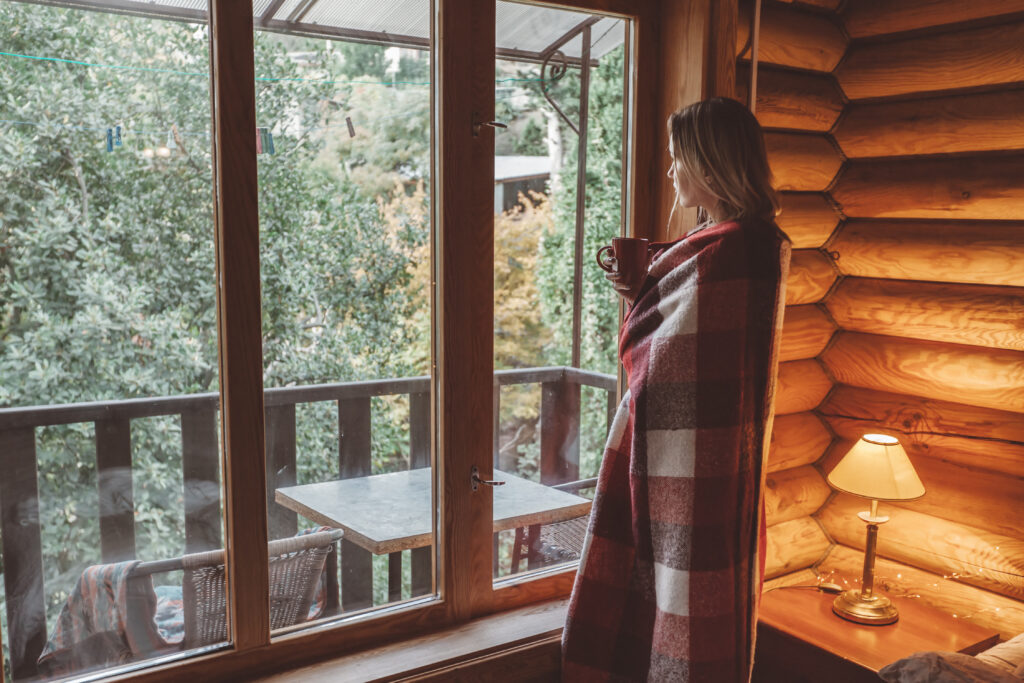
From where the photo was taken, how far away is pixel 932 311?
8.29ft

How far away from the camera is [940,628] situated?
2.33 metres

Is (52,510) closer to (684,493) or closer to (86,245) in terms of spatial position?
(86,245)

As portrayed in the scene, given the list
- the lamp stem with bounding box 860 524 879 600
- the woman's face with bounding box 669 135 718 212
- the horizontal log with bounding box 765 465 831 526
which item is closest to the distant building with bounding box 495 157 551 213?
the woman's face with bounding box 669 135 718 212

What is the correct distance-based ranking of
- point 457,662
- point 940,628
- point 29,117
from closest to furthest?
point 29,117, point 457,662, point 940,628

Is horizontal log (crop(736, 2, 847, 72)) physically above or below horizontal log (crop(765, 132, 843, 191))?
above

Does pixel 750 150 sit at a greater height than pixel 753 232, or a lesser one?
greater

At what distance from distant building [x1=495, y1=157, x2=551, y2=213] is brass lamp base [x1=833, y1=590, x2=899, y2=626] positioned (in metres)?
1.50

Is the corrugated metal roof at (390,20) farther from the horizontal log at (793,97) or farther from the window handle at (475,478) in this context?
the window handle at (475,478)

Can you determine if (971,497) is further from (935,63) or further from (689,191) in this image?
(689,191)

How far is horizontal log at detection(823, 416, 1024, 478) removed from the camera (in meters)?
2.38

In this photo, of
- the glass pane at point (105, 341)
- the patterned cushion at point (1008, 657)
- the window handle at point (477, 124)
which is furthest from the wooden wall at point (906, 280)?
the glass pane at point (105, 341)

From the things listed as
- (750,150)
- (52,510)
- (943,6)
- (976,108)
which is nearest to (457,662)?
(52,510)

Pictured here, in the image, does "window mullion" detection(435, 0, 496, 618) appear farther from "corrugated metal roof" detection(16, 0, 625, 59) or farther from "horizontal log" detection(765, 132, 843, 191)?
"horizontal log" detection(765, 132, 843, 191)

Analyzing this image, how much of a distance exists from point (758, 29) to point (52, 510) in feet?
7.19
